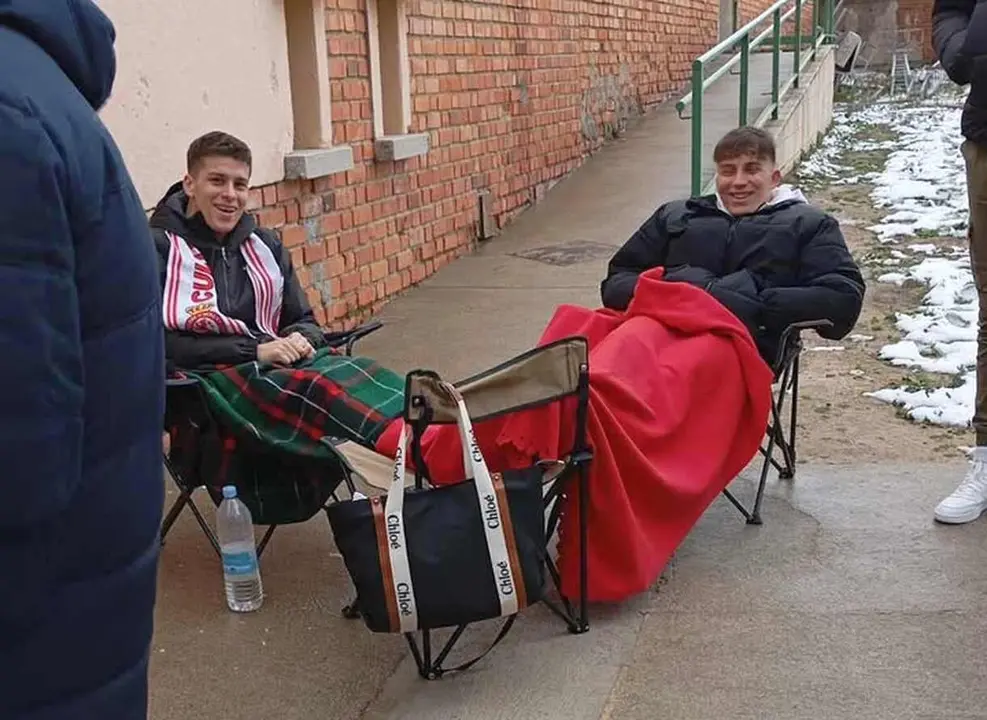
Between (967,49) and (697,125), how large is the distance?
4.87 m

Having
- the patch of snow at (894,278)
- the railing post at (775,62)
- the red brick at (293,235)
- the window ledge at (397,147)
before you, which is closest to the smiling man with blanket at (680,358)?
the red brick at (293,235)

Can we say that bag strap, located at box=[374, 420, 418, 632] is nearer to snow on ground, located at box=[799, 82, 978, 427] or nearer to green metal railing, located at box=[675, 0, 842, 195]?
snow on ground, located at box=[799, 82, 978, 427]

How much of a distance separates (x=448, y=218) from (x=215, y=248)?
168 inches

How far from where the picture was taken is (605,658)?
2.90 m

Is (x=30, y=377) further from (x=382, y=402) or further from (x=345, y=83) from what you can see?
(x=345, y=83)

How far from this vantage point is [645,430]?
10.2 feet

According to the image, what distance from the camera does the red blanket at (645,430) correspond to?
2.88 metres

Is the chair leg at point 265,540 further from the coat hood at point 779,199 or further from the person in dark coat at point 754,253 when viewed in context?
the coat hood at point 779,199

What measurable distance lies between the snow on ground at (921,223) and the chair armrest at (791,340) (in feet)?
3.61

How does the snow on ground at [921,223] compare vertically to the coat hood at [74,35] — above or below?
below

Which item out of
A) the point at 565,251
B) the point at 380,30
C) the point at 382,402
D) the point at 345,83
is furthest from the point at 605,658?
the point at 565,251

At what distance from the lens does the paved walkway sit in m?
2.71

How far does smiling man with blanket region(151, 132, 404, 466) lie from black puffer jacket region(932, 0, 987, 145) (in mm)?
1895

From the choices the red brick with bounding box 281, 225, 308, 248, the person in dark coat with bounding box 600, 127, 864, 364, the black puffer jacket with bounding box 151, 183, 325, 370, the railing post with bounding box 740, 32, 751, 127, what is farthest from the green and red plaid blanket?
the railing post with bounding box 740, 32, 751, 127
